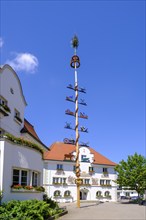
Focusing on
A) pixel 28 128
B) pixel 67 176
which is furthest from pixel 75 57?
pixel 67 176

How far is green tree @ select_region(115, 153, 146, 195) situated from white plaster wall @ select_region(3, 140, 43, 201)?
33.9 metres

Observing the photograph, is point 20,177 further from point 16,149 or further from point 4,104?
point 4,104

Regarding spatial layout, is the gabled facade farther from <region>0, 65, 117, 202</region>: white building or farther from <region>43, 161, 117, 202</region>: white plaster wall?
<region>0, 65, 117, 202</region>: white building

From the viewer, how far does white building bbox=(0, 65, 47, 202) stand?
17938 mm

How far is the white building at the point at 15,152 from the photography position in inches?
706

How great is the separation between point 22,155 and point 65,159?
40.9 metres

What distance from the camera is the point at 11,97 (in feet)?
84.8

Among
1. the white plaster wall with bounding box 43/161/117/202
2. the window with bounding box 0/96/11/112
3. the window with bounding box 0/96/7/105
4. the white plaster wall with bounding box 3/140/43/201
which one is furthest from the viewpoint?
the white plaster wall with bounding box 43/161/117/202

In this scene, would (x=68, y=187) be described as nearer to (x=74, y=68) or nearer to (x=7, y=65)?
(x=74, y=68)

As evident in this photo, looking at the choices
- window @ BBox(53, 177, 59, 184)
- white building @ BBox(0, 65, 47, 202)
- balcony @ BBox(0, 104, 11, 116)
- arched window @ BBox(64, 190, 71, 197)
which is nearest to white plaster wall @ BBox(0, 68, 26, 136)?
white building @ BBox(0, 65, 47, 202)

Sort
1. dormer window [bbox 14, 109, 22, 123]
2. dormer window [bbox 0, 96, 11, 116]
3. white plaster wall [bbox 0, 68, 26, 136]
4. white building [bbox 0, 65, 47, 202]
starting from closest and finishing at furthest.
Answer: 1. white building [bbox 0, 65, 47, 202]
2. dormer window [bbox 0, 96, 11, 116]
3. white plaster wall [bbox 0, 68, 26, 136]
4. dormer window [bbox 14, 109, 22, 123]

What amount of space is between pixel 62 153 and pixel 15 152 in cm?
4324

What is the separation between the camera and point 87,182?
61594 mm

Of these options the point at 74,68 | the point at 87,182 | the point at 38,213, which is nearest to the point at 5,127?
the point at 38,213
